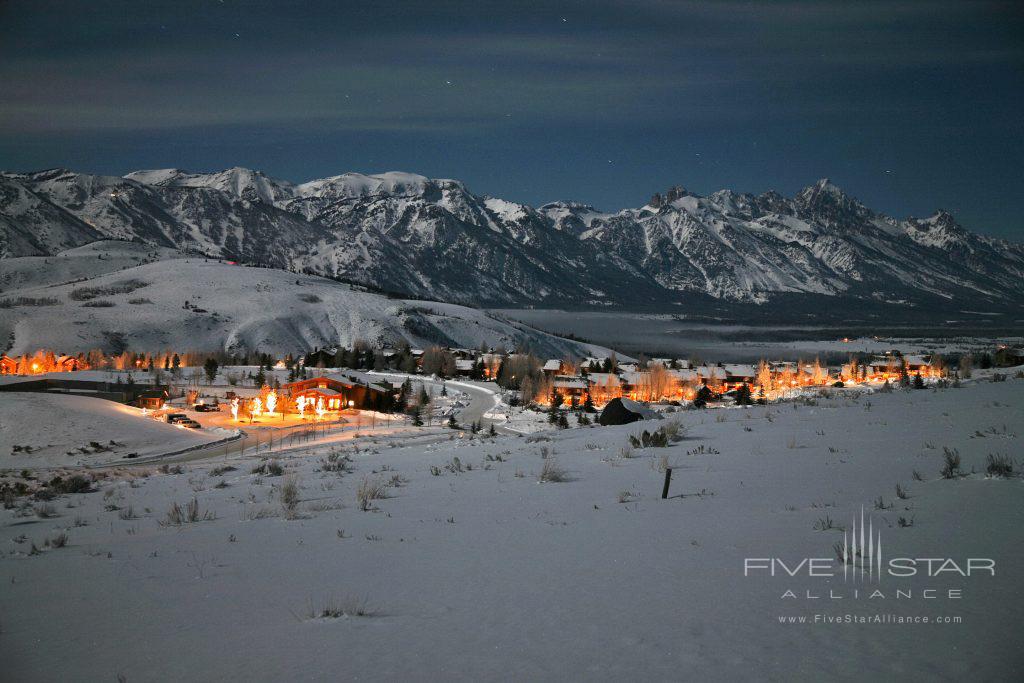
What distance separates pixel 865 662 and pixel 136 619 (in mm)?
6529

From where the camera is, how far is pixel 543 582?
6766 mm

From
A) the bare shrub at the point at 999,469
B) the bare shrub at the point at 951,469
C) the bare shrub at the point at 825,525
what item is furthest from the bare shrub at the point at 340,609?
the bare shrub at the point at 999,469

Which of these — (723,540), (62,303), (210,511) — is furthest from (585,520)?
(62,303)

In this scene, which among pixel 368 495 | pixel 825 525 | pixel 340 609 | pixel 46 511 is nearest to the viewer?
pixel 340 609

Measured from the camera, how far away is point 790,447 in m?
14.2

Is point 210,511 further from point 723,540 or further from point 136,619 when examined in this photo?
point 723,540

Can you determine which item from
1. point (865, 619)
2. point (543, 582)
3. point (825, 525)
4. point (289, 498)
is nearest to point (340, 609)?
point (543, 582)

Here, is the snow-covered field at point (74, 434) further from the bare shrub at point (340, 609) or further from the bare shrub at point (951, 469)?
the bare shrub at point (951, 469)

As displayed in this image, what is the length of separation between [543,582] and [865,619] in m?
3.00

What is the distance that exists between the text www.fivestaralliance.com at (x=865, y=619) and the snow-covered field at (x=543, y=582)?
0.20 feet

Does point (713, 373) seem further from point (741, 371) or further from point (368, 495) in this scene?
point (368, 495)

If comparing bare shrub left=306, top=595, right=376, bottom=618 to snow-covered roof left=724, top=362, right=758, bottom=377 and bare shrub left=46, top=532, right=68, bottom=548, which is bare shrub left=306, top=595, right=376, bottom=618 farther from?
snow-covered roof left=724, top=362, right=758, bottom=377

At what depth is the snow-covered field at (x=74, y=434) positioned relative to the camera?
37.4 m

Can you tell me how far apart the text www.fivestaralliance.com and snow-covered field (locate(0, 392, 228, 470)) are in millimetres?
40725
